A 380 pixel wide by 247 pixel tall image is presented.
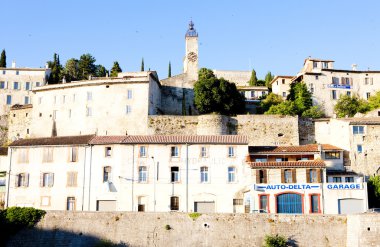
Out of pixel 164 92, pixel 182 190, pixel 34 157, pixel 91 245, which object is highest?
pixel 164 92

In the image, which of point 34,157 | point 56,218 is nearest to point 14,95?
point 34,157

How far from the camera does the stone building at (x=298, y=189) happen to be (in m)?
42.3

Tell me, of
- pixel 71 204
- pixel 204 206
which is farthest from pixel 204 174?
pixel 71 204

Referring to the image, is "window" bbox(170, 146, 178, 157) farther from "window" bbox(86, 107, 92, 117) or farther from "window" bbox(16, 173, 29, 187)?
"window" bbox(86, 107, 92, 117)

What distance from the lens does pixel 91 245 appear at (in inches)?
1533

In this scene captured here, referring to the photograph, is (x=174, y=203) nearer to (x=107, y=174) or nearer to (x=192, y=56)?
(x=107, y=174)

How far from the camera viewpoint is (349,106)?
68.2 metres

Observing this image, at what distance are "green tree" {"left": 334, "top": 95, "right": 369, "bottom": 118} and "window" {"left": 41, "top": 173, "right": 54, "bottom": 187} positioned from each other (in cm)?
4083

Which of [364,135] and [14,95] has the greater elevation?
[14,95]

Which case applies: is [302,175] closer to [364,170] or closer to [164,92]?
[364,170]

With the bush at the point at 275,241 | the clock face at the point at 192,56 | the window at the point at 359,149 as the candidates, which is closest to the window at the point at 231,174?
the bush at the point at 275,241

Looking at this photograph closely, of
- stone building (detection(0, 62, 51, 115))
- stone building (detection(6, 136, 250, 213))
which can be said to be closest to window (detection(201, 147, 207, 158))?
stone building (detection(6, 136, 250, 213))

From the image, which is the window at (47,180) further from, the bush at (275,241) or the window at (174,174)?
the bush at (275,241)

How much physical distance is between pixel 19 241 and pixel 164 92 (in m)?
36.3
